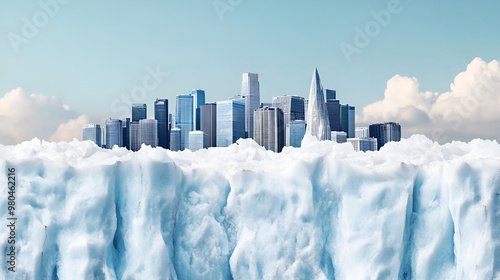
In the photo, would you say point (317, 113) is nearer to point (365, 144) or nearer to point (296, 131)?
point (296, 131)

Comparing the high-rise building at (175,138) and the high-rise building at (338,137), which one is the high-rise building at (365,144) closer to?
the high-rise building at (338,137)

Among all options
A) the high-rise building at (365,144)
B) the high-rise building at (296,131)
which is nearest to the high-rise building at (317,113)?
the high-rise building at (296,131)

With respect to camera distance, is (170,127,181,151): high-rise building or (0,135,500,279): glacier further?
(170,127,181,151): high-rise building

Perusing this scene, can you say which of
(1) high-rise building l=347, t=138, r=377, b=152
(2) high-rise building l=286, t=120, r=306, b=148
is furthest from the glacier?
(1) high-rise building l=347, t=138, r=377, b=152

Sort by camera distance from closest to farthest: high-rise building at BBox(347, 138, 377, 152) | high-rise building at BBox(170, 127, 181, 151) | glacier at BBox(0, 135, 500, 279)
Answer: glacier at BBox(0, 135, 500, 279) → high-rise building at BBox(170, 127, 181, 151) → high-rise building at BBox(347, 138, 377, 152)

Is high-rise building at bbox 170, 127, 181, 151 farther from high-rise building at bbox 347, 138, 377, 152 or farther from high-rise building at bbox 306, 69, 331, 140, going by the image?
high-rise building at bbox 347, 138, 377, 152

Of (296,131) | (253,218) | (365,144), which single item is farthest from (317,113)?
(253,218)
